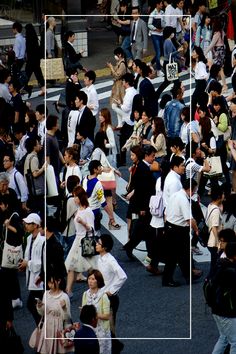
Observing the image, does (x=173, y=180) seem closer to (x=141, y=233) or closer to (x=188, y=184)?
(x=188, y=184)

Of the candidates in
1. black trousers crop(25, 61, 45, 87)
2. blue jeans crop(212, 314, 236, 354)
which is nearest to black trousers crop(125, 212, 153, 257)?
blue jeans crop(212, 314, 236, 354)

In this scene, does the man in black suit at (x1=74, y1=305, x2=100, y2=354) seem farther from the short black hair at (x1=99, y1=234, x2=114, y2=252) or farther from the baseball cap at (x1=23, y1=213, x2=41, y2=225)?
the baseball cap at (x1=23, y1=213, x2=41, y2=225)

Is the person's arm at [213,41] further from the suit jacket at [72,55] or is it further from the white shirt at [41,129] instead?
the white shirt at [41,129]

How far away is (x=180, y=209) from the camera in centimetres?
1573

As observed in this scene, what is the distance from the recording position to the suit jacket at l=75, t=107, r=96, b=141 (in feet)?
64.4

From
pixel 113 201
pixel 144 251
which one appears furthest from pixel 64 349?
pixel 113 201

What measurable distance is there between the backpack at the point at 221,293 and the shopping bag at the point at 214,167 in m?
5.56

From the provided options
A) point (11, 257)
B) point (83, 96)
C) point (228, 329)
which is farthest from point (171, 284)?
point (83, 96)

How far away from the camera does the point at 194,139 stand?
19062mm

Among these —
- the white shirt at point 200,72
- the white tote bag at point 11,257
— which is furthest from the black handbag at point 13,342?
the white shirt at point 200,72

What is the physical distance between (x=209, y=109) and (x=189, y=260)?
15.1 feet

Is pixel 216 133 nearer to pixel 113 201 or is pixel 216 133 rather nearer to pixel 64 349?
pixel 113 201

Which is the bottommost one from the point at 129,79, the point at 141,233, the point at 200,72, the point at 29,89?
the point at 29,89

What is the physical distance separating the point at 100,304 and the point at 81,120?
6.71 m
